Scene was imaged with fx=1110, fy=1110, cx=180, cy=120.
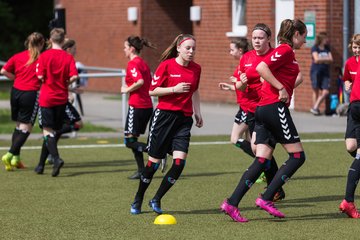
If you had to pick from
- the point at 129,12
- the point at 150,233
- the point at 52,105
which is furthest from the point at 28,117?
the point at 129,12

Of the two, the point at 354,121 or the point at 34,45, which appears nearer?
the point at 354,121

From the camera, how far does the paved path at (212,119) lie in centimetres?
2048

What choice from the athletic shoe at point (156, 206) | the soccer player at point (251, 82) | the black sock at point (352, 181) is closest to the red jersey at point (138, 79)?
the soccer player at point (251, 82)

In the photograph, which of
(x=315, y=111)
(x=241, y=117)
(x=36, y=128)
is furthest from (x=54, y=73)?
(x=315, y=111)

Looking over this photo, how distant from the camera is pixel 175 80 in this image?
10797 millimetres

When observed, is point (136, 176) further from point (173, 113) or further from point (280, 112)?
point (280, 112)

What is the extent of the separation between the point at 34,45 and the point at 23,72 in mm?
425

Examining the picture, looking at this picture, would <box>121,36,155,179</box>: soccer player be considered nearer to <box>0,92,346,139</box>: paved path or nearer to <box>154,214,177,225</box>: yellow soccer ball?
<box>154,214,177,225</box>: yellow soccer ball

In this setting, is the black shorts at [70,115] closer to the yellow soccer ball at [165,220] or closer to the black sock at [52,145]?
the black sock at [52,145]

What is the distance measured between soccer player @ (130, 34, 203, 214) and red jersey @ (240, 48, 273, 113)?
0.83 m

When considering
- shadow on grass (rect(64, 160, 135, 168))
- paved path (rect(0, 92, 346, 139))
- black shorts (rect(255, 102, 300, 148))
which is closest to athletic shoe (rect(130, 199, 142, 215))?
black shorts (rect(255, 102, 300, 148))

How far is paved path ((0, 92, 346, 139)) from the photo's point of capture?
20484 mm

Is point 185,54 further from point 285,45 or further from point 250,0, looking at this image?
point 250,0

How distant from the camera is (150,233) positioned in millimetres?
9820
